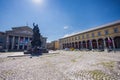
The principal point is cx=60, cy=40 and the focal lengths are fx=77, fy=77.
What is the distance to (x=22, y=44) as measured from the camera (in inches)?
1881

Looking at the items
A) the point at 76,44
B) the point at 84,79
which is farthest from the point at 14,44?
the point at 84,79

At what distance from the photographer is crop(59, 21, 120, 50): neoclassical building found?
32406 millimetres

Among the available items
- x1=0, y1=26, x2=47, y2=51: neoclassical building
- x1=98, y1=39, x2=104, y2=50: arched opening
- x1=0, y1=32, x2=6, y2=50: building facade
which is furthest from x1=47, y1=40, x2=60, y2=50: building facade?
x1=0, y1=32, x2=6, y2=50: building facade

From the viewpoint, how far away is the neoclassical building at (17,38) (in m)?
44.4

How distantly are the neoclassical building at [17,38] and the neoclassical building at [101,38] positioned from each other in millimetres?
31016

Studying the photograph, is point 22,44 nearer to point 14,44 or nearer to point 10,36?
point 14,44

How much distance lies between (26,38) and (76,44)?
112 ft

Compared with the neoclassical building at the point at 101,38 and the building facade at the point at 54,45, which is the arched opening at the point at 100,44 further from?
the building facade at the point at 54,45

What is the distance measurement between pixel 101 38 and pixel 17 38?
159ft

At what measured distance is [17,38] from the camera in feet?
161

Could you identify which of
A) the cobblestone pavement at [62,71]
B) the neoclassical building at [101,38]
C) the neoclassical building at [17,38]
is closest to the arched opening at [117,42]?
the neoclassical building at [101,38]

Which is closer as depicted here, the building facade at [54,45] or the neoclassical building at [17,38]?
the neoclassical building at [17,38]

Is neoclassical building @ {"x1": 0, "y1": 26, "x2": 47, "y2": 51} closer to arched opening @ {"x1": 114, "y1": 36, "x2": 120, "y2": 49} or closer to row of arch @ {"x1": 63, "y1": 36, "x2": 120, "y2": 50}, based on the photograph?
row of arch @ {"x1": 63, "y1": 36, "x2": 120, "y2": 50}

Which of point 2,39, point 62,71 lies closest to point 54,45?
point 2,39
